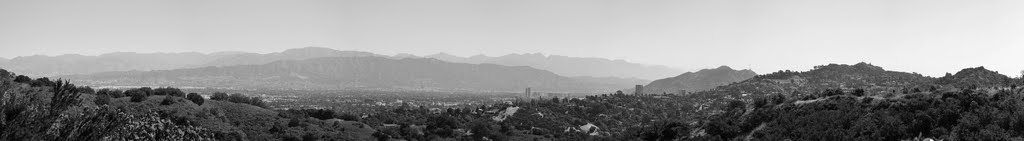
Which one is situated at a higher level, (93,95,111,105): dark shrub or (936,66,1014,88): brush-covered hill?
(936,66,1014,88): brush-covered hill

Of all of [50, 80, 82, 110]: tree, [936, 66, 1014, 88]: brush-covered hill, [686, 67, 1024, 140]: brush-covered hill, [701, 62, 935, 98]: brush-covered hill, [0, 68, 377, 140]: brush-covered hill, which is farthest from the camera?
[701, 62, 935, 98]: brush-covered hill

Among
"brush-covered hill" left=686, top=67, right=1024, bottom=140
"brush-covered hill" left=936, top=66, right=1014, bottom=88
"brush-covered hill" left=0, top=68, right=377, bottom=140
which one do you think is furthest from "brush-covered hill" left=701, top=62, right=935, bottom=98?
"brush-covered hill" left=0, top=68, right=377, bottom=140

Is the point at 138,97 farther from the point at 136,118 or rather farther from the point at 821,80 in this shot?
the point at 821,80

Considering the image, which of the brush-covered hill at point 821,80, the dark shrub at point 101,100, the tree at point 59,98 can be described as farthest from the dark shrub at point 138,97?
the brush-covered hill at point 821,80

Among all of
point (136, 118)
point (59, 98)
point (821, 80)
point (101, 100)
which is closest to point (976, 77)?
point (821, 80)

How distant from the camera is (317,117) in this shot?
8100 cm

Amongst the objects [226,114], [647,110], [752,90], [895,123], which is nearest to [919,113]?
[895,123]

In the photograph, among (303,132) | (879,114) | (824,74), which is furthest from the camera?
(824,74)

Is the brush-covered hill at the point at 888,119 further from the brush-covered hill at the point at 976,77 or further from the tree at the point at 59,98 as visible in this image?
the brush-covered hill at the point at 976,77

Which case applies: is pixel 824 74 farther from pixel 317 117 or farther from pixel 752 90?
pixel 317 117

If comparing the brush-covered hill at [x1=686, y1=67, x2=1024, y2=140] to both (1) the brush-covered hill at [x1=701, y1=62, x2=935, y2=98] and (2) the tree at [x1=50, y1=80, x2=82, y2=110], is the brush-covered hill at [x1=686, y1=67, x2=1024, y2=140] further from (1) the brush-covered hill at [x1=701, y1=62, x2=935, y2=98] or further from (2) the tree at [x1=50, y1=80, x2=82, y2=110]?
(1) the brush-covered hill at [x1=701, y1=62, x2=935, y2=98]

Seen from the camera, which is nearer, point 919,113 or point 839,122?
point 919,113

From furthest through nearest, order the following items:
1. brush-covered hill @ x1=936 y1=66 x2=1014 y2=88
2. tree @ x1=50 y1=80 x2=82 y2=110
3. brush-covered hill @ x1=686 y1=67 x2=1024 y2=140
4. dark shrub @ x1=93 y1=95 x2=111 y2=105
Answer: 1. brush-covered hill @ x1=936 y1=66 x2=1014 y2=88
2. dark shrub @ x1=93 y1=95 x2=111 y2=105
3. brush-covered hill @ x1=686 y1=67 x2=1024 y2=140
4. tree @ x1=50 y1=80 x2=82 y2=110

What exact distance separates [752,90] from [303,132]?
330 ft
